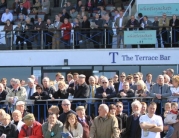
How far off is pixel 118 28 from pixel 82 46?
1.80 metres

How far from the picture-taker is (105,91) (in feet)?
57.2

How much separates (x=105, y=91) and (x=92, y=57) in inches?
341

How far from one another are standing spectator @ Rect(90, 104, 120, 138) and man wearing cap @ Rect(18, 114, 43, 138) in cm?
129

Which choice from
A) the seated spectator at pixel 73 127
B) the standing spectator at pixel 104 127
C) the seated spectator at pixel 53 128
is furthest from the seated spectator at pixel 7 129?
the standing spectator at pixel 104 127

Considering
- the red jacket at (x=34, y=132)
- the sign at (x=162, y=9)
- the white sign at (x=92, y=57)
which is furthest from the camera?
the sign at (x=162, y=9)

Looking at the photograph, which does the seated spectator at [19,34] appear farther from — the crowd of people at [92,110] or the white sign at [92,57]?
the crowd of people at [92,110]

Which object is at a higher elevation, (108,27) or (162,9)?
(162,9)

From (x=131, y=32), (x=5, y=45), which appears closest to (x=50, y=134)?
(x=131, y=32)

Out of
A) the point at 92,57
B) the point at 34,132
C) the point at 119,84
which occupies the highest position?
the point at 92,57

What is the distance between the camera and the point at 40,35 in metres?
26.3

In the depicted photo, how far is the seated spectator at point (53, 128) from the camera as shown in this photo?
1523 cm

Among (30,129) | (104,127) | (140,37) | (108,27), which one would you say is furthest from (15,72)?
(104,127)

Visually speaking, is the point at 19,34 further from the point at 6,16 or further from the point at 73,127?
the point at 73,127

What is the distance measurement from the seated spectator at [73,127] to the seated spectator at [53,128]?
0.58 feet
